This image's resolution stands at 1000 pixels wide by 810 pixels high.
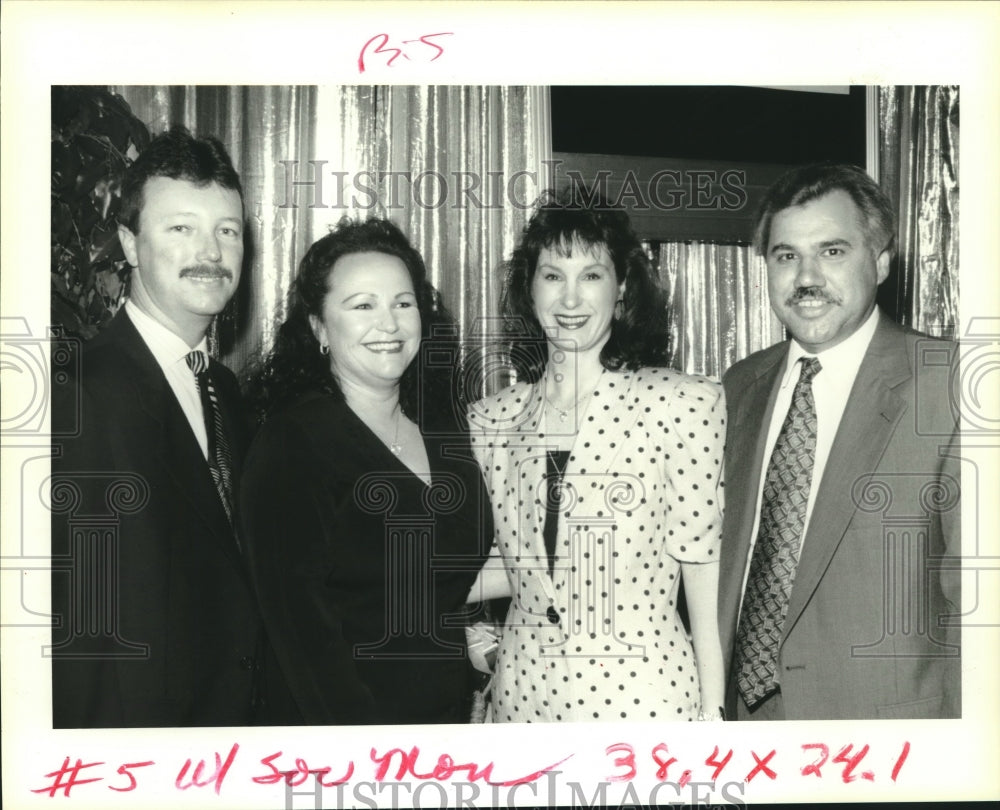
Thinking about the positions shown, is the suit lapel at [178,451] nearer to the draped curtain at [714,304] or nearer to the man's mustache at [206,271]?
the man's mustache at [206,271]

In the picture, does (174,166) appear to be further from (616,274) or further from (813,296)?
(813,296)

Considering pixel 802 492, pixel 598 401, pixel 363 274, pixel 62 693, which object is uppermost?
pixel 363 274

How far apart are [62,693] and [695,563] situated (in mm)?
1185

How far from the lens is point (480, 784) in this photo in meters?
2.05

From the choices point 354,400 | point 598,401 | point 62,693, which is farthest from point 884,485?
point 62,693

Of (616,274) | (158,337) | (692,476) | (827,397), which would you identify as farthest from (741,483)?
(158,337)

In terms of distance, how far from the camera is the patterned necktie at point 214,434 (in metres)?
2.00

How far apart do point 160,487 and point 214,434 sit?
134mm

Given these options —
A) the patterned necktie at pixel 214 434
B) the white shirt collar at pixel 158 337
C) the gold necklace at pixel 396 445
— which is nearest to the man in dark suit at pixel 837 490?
the gold necklace at pixel 396 445

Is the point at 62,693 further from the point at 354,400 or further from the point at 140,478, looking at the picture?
the point at 354,400

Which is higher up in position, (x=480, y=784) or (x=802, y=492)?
(x=802, y=492)

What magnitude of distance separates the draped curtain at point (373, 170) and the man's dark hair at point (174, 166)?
0.02 metres

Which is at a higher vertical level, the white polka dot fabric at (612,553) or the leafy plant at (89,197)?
the leafy plant at (89,197)

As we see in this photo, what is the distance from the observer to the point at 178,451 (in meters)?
1.99
